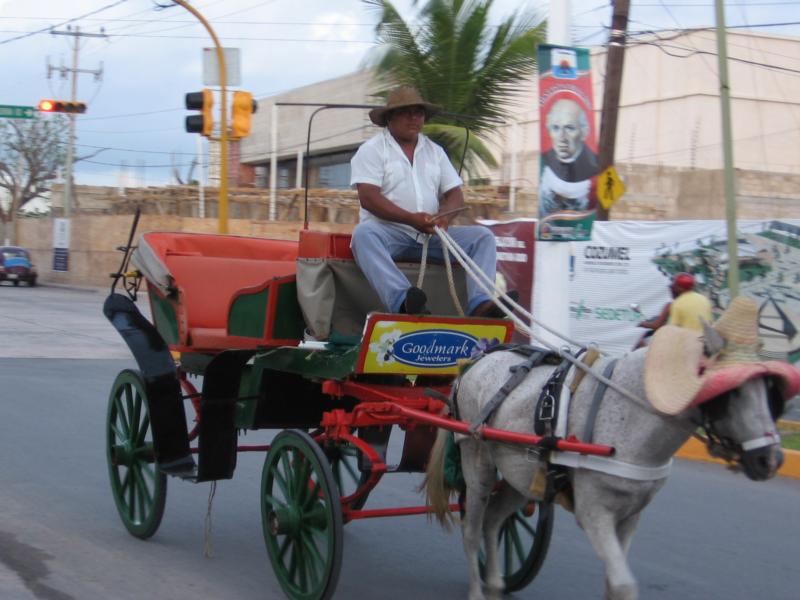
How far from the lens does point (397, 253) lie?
541cm

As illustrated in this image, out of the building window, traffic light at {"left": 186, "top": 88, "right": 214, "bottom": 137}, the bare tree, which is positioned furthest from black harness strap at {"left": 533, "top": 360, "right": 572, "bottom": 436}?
the bare tree

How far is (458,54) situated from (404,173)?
991 cm

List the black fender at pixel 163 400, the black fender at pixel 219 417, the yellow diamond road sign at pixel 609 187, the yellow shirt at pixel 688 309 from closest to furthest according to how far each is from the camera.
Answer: the black fender at pixel 219 417 → the black fender at pixel 163 400 → the yellow shirt at pixel 688 309 → the yellow diamond road sign at pixel 609 187

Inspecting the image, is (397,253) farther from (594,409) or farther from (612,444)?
(612,444)

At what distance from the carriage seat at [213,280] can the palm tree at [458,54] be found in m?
7.97

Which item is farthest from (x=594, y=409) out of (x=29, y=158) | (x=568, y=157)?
(x=29, y=158)

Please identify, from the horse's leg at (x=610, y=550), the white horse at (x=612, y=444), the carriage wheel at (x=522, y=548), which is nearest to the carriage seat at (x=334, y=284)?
the white horse at (x=612, y=444)

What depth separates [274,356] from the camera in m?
5.59

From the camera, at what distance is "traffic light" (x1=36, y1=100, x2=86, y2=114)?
28.4m

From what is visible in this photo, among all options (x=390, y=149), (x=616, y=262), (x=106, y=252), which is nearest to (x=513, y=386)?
(x=390, y=149)

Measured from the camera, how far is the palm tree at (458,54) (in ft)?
48.5

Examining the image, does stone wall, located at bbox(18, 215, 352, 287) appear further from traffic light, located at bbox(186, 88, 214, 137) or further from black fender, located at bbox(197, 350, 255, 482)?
black fender, located at bbox(197, 350, 255, 482)

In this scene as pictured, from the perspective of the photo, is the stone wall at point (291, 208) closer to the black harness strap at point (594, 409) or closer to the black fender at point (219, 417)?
the black fender at point (219, 417)

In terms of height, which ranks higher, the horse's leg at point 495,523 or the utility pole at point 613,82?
the utility pole at point 613,82
